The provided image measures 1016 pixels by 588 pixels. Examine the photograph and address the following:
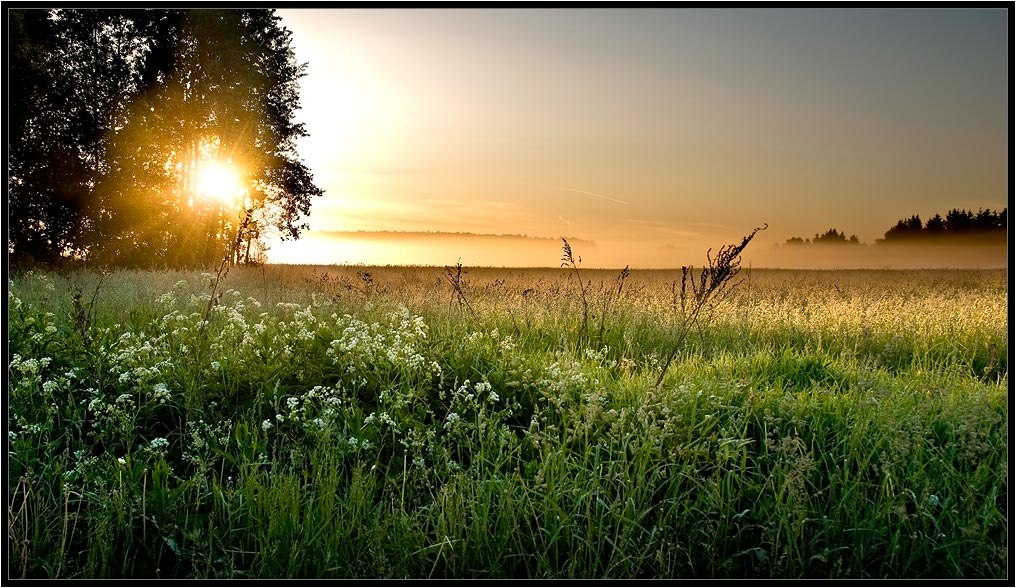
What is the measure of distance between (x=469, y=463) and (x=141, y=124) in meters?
14.7

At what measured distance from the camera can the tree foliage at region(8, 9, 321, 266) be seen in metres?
12.9

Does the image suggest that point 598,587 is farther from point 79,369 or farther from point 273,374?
point 79,369

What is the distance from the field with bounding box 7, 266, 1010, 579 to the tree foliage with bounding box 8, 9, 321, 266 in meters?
6.98

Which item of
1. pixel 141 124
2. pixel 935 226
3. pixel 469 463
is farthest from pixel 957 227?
pixel 141 124

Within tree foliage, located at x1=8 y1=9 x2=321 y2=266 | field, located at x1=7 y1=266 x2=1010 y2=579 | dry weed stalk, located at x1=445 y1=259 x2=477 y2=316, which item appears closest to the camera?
field, located at x1=7 y1=266 x2=1010 y2=579

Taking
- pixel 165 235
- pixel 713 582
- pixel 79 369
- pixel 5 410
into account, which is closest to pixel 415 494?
pixel 713 582

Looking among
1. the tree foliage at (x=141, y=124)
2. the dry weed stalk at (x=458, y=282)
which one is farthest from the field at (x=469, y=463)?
the tree foliage at (x=141, y=124)

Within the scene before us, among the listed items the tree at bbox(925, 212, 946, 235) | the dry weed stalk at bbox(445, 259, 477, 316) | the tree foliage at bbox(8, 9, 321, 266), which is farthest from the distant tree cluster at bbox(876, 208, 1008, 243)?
the tree foliage at bbox(8, 9, 321, 266)

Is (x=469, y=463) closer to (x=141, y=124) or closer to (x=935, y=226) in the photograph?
(x=935, y=226)

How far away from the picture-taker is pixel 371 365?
5.33 m

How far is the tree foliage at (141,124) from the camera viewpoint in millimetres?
12906

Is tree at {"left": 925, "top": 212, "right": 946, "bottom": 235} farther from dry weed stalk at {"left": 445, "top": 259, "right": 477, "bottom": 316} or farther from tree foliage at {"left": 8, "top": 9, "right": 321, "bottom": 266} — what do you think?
tree foliage at {"left": 8, "top": 9, "right": 321, "bottom": 266}

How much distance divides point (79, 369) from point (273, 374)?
1341mm

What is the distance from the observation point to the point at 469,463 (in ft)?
14.3
